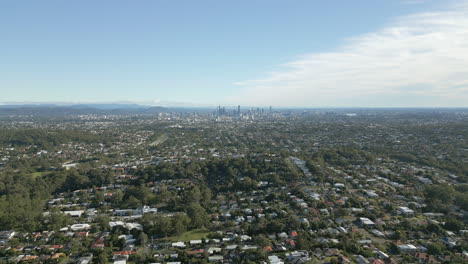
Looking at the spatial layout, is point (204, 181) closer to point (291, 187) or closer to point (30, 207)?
point (291, 187)

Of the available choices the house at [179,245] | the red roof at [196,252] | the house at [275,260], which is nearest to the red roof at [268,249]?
the house at [275,260]

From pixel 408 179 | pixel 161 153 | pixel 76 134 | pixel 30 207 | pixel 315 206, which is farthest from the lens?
pixel 76 134

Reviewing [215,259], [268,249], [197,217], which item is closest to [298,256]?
[268,249]

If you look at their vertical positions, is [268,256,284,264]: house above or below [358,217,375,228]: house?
below

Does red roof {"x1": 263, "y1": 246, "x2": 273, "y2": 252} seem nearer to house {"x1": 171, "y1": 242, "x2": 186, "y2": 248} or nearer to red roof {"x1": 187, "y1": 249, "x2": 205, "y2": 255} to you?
red roof {"x1": 187, "y1": 249, "x2": 205, "y2": 255}

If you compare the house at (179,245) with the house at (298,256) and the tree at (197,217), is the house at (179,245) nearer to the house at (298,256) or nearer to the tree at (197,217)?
the tree at (197,217)

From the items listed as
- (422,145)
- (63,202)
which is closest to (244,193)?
(63,202)

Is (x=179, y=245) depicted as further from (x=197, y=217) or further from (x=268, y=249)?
(x=268, y=249)

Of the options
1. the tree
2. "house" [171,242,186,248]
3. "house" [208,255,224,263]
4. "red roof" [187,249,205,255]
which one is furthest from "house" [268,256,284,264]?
the tree

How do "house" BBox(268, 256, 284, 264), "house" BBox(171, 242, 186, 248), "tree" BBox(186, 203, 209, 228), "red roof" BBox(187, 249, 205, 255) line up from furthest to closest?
"tree" BBox(186, 203, 209, 228)
"house" BBox(171, 242, 186, 248)
"red roof" BBox(187, 249, 205, 255)
"house" BBox(268, 256, 284, 264)

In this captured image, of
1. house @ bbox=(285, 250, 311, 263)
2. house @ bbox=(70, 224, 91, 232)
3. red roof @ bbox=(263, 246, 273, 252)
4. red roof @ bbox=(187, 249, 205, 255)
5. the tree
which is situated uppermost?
the tree

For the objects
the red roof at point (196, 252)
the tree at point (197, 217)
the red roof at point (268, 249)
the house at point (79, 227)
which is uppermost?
the tree at point (197, 217)
